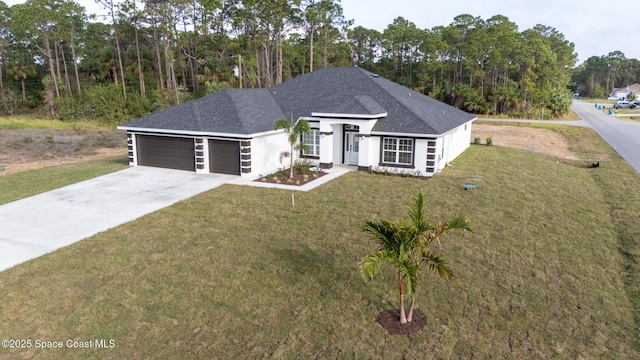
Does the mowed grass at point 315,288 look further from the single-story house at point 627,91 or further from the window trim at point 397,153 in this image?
the single-story house at point 627,91

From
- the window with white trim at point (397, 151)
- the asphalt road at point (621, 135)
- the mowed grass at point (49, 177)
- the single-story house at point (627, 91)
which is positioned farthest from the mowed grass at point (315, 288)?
the single-story house at point (627, 91)

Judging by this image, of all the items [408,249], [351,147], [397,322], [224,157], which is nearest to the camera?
[408,249]

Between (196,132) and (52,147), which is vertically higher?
(196,132)

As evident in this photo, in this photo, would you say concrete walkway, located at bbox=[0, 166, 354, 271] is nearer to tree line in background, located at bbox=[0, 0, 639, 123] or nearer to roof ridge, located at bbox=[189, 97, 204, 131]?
roof ridge, located at bbox=[189, 97, 204, 131]

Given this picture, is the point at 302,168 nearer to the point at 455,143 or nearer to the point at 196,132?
the point at 196,132

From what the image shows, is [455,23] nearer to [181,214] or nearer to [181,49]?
[181,49]

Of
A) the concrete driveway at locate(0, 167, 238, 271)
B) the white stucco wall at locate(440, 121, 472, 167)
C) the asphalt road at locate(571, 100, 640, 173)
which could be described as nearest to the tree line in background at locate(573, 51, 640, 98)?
the asphalt road at locate(571, 100, 640, 173)

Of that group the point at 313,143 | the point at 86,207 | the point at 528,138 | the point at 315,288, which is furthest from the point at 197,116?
the point at 528,138
